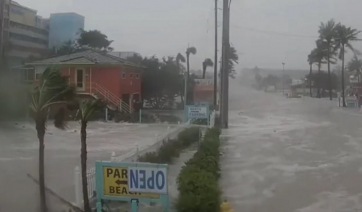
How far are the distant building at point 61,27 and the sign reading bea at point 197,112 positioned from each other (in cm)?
1545

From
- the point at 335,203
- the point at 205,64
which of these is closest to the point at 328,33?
the point at 205,64

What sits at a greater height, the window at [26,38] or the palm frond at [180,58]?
the palm frond at [180,58]

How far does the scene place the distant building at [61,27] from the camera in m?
5.98

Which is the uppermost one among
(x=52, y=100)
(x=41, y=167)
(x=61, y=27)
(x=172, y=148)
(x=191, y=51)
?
(x=191, y=51)

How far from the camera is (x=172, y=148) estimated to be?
42.4 ft

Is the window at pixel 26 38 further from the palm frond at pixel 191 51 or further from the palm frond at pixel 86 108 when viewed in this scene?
the palm frond at pixel 191 51

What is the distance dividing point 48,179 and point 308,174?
222 inches

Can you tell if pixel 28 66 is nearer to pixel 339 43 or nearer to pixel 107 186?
pixel 107 186

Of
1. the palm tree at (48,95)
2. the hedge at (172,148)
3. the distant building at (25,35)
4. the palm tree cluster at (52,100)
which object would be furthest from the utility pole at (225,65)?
the palm tree at (48,95)

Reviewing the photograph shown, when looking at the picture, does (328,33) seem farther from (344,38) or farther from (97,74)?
(97,74)

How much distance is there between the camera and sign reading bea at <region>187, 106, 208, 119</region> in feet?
71.6

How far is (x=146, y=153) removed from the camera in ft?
35.5

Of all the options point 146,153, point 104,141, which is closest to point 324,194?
point 146,153

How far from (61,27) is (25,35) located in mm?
734
